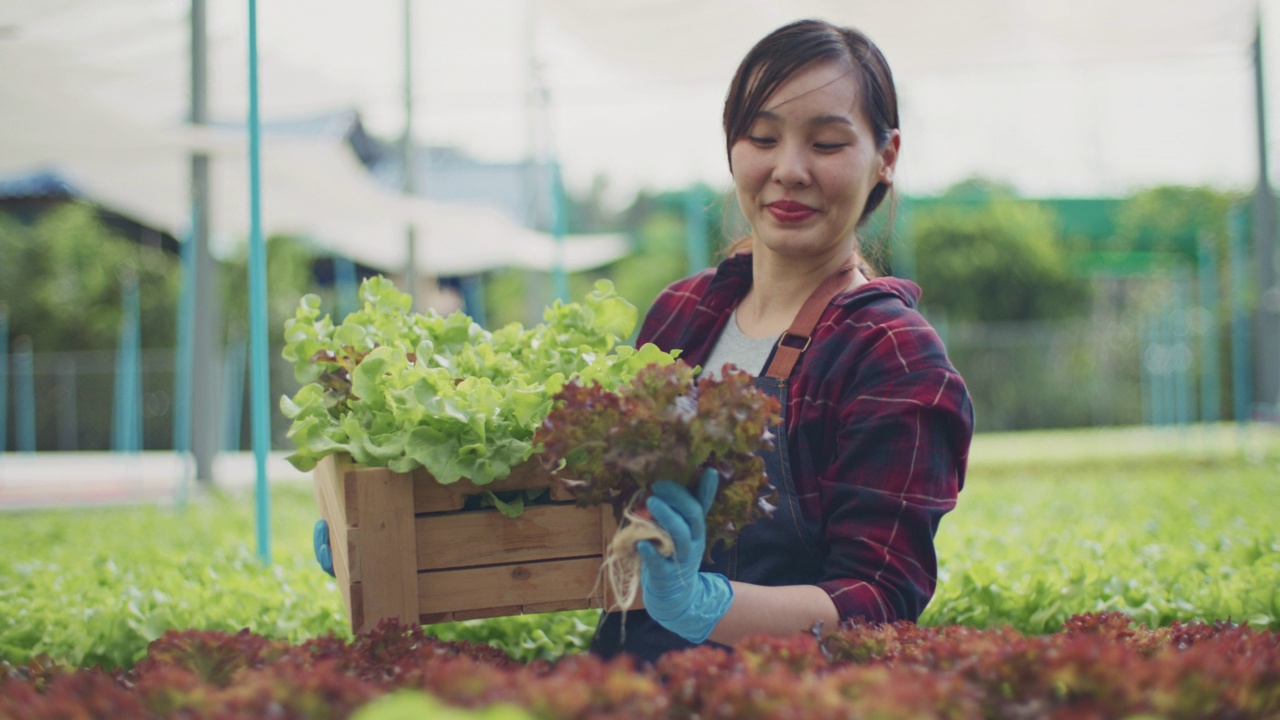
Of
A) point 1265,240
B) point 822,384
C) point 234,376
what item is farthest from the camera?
point 234,376

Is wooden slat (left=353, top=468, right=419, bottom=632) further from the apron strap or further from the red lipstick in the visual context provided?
the red lipstick

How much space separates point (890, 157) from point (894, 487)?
2.44 ft

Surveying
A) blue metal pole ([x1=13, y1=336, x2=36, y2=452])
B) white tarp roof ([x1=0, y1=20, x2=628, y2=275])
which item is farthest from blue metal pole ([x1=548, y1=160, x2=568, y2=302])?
blue metal pole ([x1=13, y1=336, x2=36, y2=452])

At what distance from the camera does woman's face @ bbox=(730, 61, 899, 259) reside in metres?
1.98

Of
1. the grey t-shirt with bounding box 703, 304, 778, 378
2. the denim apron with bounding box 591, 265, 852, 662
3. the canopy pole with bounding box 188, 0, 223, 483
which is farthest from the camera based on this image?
the canopy pole with bounding box 188, 0, 223, 483

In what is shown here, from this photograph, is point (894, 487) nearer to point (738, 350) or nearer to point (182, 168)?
point (738, 350)

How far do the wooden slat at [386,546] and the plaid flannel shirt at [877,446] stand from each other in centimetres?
65

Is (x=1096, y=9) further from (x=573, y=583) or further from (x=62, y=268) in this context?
(x=62, y=268)

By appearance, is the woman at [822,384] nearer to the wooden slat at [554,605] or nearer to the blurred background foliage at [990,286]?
the wooden slat at [554,605]

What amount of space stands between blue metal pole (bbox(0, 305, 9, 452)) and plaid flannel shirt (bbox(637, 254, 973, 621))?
55.1 ft

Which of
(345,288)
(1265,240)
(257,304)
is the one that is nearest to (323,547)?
(257,304)

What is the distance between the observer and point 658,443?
4.62 feet

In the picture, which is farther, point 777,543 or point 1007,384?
point 1007,384

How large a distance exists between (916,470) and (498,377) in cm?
77
